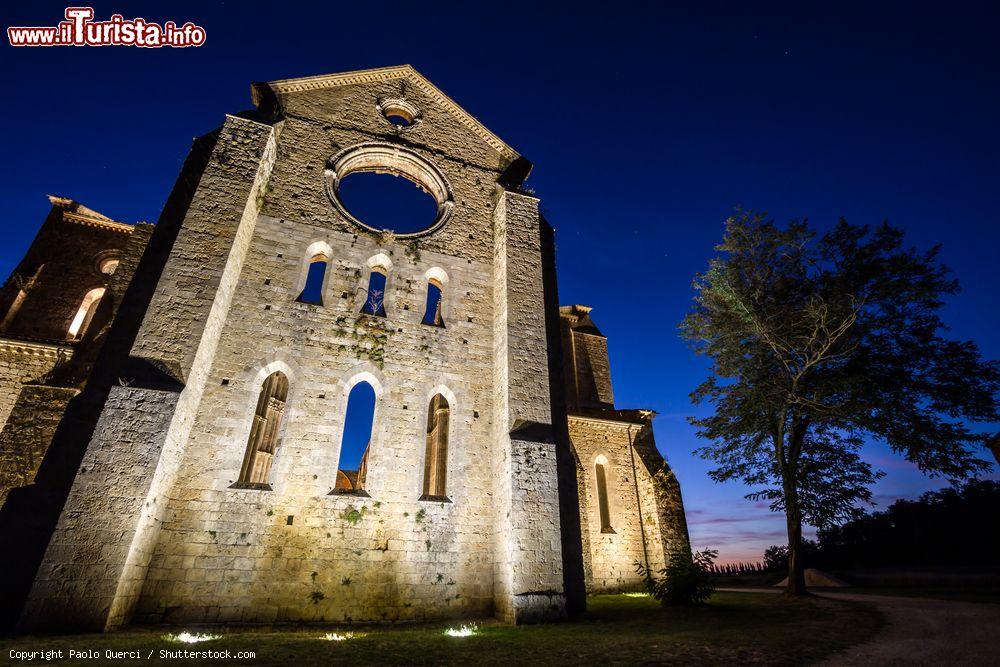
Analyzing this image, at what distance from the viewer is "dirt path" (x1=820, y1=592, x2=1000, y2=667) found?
4.55 metres

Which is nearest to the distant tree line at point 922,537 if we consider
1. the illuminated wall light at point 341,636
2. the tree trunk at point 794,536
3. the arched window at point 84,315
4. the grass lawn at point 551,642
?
the tree trunk at point 794,536

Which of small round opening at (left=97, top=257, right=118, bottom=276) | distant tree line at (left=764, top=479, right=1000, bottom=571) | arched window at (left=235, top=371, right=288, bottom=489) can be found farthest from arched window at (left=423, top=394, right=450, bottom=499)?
distant tree line at (left=764, top=479, right=1000, bottom=571)

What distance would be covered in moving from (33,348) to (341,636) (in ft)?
35.0

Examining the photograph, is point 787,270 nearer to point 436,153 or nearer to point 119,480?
point 436,153

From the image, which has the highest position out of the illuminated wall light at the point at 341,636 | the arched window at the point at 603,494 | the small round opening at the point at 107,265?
the small round opening at the point at 107,265

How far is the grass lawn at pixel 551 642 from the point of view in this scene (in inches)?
181

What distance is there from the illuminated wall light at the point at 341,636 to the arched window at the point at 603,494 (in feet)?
32.5

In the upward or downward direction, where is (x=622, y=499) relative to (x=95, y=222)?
downward

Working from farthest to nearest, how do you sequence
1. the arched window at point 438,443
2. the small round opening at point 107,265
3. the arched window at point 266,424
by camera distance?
the small round opening at point 107,265 < the arched window at point 266,424 < the arched window at point 438,443

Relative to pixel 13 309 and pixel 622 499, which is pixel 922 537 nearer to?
pixel 622 499

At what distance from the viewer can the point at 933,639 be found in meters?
5.62

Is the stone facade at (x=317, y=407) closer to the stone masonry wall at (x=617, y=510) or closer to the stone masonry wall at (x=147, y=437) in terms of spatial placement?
A: the stone masonry wall at (x=147, y=437)

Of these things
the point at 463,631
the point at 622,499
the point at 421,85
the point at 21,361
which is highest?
the point at 421,85

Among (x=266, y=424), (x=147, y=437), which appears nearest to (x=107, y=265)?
(x=266, y=424)
